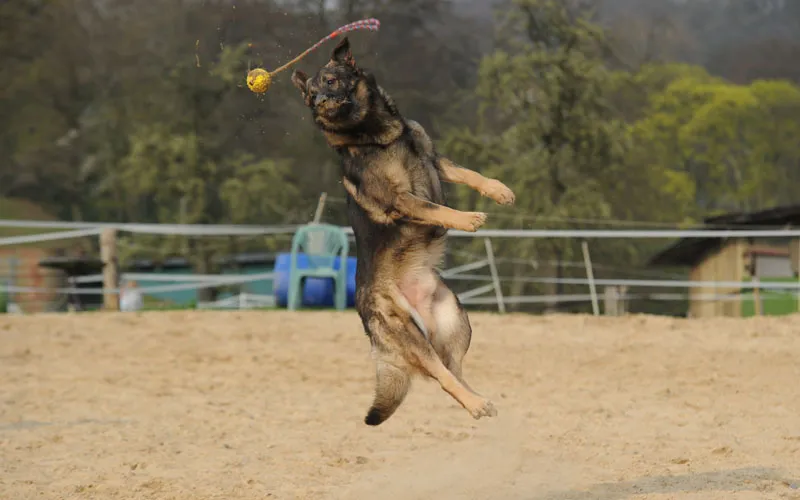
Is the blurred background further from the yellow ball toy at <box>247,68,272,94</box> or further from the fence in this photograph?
the yellow ball toy at <box>247,68,272,94</box>

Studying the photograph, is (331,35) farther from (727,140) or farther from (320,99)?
(727,140)

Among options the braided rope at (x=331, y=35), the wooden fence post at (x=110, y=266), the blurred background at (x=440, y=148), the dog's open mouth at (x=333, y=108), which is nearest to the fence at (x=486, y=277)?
the wooden fence post at (x=110, y=266)

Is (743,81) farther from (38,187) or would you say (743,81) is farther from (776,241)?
(38,187)

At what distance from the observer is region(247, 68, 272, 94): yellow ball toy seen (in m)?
4.74

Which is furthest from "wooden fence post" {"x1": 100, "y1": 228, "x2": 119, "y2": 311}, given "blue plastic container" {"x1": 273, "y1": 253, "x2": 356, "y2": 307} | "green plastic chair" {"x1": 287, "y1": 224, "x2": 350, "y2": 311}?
"green plastic chair" {"x1": 287, "y1": 224, "x2": 350, "y2": 311}

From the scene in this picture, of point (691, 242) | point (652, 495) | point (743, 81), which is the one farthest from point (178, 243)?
point (743, 81)

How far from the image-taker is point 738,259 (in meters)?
25.1

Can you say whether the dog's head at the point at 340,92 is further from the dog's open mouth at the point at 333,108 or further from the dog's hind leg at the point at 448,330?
the dog's hind leg at the point at 448,330

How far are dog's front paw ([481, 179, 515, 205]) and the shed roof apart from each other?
1715cm

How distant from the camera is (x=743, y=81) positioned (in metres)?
49.2

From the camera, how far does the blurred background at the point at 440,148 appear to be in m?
25.3

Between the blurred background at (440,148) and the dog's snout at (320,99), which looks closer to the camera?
the dog's snout at (320,99)

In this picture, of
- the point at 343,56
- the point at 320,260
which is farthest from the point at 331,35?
the point at 320,260

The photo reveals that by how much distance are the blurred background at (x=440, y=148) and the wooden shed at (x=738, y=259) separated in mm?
66
